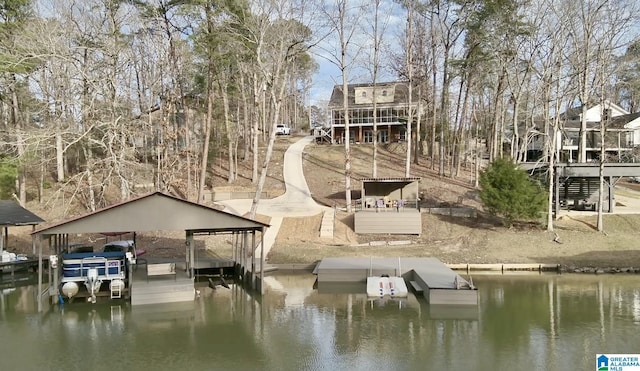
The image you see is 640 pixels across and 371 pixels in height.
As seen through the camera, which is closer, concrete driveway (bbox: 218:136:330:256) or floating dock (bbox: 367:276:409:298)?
floating dock (bbox: 367:276:409:298)

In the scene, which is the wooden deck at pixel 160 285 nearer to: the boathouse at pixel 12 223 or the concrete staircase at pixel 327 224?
the boathouse at pixel 12 223

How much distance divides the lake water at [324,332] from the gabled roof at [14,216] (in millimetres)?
4620

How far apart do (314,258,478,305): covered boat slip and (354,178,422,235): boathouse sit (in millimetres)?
4710

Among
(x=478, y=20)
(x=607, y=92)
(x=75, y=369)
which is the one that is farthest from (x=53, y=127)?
(x=607, y=92)

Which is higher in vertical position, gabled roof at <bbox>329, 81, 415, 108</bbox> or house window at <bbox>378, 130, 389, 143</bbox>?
gabled roof at <bbox>329, 81, 415, 108</bbox>

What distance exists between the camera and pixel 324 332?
11.3m

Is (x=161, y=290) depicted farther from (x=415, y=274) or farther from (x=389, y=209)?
(x=389, y=209)

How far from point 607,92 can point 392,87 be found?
2512 centimetres

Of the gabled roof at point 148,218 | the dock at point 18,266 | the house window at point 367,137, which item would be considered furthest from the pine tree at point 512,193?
the house window at point 367,137

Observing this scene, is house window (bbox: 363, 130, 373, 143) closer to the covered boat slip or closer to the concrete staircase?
the concrete staircase

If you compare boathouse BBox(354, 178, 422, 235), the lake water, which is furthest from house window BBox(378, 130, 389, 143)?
the lake water

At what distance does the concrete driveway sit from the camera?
2512cm

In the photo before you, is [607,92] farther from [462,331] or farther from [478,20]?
[462,331]

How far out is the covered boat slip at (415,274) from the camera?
14.0 m
